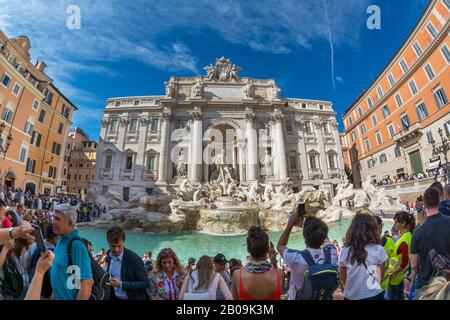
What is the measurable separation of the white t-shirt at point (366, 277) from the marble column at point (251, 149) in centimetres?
1946

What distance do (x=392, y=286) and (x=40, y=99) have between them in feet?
81.8

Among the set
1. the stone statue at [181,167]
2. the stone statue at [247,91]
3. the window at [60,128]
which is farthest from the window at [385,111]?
the window at [60,128]

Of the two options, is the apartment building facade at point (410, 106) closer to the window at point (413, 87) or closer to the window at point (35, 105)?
the window at point (413, 87)

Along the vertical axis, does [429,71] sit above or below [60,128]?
above

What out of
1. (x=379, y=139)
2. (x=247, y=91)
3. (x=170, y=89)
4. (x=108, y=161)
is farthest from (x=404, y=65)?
(x=108, y=161)

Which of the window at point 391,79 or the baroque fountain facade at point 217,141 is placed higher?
the window at point 391,79

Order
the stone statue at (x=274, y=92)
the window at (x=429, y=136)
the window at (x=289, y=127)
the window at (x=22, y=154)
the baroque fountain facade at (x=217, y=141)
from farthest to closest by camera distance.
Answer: the window at (x=289, y=127) < the stone statue at (x=274, y=92) < the baroque fountain facade at (x=217, y=141) < the window at (x=429, y=136) < the window at (x=22, y=154)

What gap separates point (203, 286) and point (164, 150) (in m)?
21.2

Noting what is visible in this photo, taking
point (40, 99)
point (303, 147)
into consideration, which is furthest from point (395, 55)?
point (40, 99)

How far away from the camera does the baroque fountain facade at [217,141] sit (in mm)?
21203

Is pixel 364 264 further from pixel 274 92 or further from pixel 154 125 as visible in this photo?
pixel 274 92

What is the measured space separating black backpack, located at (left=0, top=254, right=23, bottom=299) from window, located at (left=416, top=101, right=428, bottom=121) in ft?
85.3

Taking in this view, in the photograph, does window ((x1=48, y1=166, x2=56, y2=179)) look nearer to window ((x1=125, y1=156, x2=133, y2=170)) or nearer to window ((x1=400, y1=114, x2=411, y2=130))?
window ((x1=125, y1=156, x2=133, y2=170))

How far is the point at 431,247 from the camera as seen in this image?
80.2 inches
